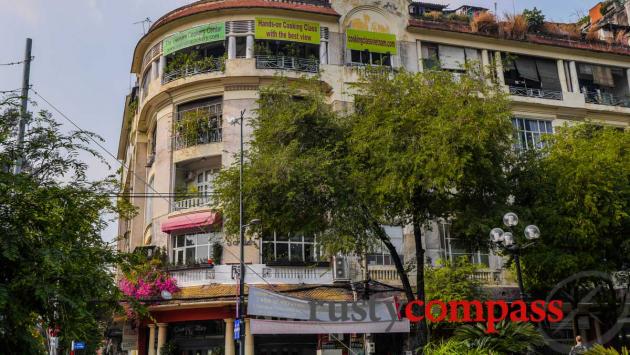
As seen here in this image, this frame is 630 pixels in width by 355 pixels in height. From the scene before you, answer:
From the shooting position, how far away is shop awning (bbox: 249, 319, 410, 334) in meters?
18.0

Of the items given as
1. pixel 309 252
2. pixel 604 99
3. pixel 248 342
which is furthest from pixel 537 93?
pixel 248 342

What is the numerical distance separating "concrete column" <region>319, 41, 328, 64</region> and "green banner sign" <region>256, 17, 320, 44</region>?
1.28ft

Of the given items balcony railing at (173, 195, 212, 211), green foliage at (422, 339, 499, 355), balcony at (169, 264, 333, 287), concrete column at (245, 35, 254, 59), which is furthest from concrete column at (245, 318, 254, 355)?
concrete column at (245, 35, 254, 59)

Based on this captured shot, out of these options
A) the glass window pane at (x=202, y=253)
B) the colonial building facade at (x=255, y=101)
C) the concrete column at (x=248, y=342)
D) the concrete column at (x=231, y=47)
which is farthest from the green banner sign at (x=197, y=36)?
the concrete column at (x=248, y=342)

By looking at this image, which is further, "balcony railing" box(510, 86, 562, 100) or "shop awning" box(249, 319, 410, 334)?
"balcony railing" box(510, 86, 562, 100)

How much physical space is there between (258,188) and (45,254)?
375 inches

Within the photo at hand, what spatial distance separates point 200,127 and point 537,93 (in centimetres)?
1592

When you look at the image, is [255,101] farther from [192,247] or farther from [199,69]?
[192,247]

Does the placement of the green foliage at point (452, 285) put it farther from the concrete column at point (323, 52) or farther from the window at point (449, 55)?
the concrete column at point (323, 52)

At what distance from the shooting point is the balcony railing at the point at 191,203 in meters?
24.4

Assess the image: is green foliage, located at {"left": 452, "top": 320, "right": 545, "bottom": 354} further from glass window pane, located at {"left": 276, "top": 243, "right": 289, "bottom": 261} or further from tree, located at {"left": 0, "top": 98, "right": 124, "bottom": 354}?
glass window pane, located at {"left": 276, "top": 243, "right": 289, "bottom": 261}

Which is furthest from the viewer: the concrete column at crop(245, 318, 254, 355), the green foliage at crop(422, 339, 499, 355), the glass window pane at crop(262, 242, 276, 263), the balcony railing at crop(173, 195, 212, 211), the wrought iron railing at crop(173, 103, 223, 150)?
the wrought iron railing at crop(173, 103, 223, 150)

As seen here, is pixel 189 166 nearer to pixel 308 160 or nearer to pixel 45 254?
pixel 308 160

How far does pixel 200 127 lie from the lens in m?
25.2
